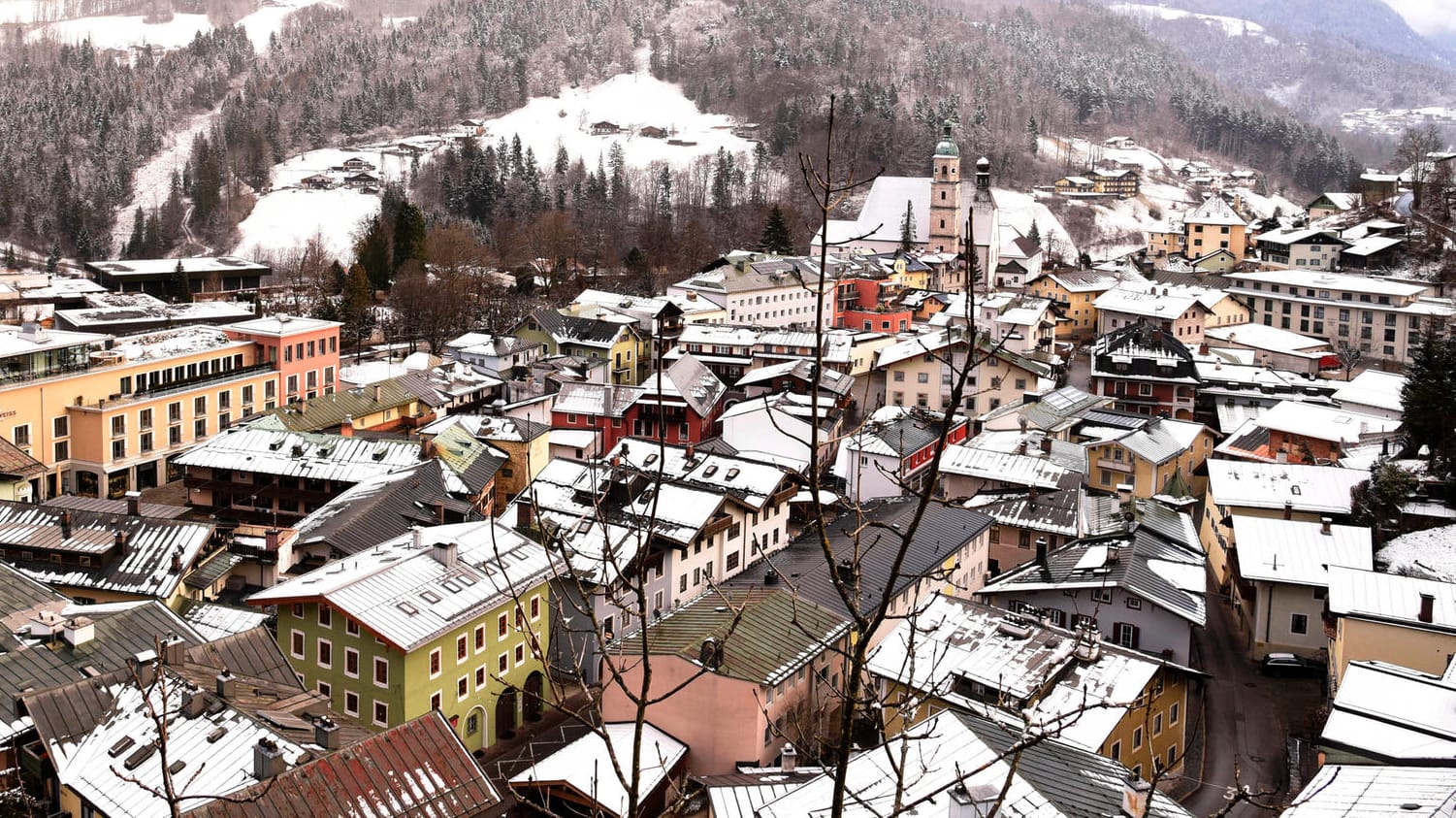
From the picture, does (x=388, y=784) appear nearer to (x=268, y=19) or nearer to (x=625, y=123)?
(x=625, y=123)

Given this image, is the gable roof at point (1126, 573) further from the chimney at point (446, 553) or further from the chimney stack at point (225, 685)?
the chimney stack at point (225, 685)

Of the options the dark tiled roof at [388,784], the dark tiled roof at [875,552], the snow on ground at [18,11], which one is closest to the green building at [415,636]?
the dark tiled roof at [875,552]

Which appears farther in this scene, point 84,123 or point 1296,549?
point 84,123

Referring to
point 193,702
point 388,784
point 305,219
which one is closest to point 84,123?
point 305,219

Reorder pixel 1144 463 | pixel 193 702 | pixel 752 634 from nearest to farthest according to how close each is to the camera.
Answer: pixel 193 702
pixel 752 634
pixel 1144 463

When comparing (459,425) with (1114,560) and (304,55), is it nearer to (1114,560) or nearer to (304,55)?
(1114,560)
